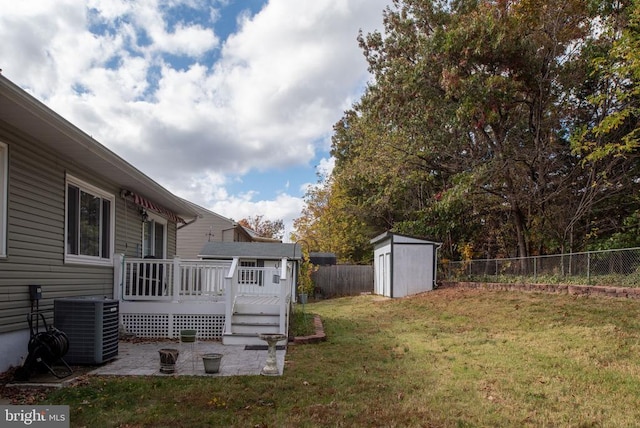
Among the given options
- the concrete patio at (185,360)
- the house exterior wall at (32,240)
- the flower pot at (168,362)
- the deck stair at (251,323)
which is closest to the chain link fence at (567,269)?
the deck stair at (251,323)

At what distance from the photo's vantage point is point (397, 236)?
59.0ft

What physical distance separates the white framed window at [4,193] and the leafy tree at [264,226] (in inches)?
1799

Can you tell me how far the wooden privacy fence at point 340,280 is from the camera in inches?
904

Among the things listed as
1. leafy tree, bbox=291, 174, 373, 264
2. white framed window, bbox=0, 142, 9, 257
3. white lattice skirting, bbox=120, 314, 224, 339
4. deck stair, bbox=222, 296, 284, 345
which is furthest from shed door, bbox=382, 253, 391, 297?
white framed window, bbox=0, 142, 9, 257

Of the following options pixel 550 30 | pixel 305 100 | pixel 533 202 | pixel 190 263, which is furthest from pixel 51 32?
pixel 533 202

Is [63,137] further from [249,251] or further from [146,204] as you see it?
[249,251]

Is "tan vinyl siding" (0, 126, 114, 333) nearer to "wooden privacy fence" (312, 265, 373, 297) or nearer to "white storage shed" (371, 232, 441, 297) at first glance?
"white storage shed" (371, 232, 441, 297)

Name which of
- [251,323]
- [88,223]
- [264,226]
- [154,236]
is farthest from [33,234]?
[264,226]

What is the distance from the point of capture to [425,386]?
511cm

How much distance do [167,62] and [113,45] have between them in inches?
87.6

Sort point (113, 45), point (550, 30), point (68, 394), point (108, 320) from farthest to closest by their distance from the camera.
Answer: point (550, 30)
point (113, 45)
point (108, 320)
point (68, 394)

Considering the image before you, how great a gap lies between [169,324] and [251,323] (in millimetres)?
1501

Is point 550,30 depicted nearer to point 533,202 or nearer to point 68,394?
point 533,202

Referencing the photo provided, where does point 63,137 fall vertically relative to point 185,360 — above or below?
above
